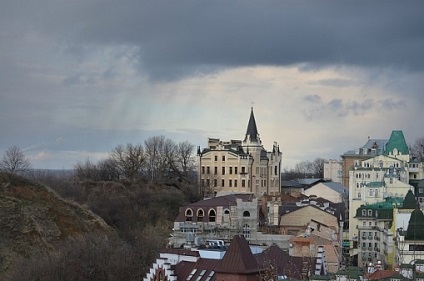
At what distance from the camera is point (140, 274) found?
4853 centimetres

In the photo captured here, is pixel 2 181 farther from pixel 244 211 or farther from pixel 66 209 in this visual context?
pixel 244 211

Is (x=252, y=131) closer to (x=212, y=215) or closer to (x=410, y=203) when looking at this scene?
(x=212, y=215)

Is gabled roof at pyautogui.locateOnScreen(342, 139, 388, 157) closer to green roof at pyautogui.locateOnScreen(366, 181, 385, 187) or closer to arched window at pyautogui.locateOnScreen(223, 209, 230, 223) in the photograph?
green roof at pyautogui.locateOnScreen(366, 181, 385, 187)

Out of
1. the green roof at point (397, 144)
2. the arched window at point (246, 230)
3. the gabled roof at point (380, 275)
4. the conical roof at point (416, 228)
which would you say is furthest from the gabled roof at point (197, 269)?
the green roof at point (397, 144)

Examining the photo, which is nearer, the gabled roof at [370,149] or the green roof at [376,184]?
the green roof at [376,184]

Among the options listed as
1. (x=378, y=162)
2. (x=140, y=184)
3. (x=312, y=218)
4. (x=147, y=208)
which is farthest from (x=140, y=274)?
(x=140, y=184)

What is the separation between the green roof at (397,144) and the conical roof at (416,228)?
3445 cm

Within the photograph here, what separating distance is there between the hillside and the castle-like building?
37.0m

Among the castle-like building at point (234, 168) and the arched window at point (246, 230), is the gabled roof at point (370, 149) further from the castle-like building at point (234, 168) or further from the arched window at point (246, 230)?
the arched window at point (246, 230)

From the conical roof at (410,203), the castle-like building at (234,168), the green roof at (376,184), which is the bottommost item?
the conical roof at (410,203)

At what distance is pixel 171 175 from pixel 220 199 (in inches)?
1844

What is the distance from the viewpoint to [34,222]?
208ft

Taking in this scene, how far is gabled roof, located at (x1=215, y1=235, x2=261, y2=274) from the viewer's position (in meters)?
34.5

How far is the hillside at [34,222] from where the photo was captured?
192 ft
